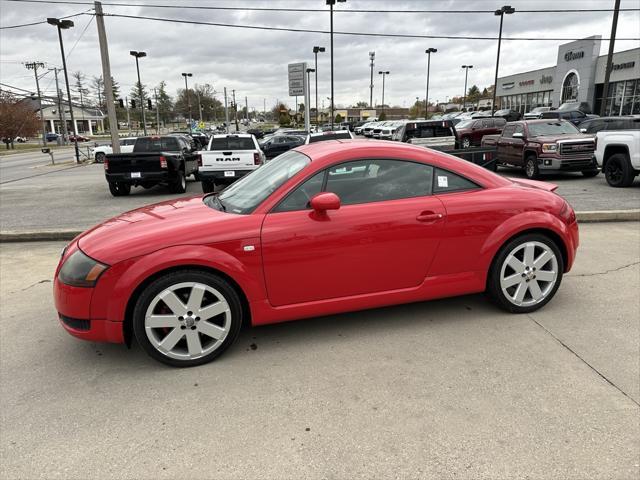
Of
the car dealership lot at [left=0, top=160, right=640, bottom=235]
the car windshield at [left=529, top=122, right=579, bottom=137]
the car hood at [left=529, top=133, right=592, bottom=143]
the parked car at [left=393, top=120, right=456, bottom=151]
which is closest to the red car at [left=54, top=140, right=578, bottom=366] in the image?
the car dealership lot at [left=0, top=160, right=640, bottom=235]

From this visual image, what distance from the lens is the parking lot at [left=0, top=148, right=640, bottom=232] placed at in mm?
9008

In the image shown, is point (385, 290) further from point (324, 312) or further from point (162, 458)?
point (162, 458)

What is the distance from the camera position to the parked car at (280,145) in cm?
2241

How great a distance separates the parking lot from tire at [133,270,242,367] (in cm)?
542

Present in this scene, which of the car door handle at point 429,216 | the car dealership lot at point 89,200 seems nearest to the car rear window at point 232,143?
the car dealership lot at point 89,200

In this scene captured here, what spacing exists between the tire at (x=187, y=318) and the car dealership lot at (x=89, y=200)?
5.33m

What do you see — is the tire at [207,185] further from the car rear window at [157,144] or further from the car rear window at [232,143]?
the car rear window at [157,144]

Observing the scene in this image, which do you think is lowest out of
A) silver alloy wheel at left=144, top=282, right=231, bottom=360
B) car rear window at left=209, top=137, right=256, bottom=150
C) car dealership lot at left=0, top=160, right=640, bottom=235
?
car dealership lot at left=0, top=160, right=640, bottom=235

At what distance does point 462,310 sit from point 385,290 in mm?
949

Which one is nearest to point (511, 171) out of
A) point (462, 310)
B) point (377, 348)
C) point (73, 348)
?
point (462, 310)

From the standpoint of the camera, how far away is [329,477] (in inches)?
91.7

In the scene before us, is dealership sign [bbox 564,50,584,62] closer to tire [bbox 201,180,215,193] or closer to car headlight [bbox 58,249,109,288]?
tire [bbox 201,180,215,193]

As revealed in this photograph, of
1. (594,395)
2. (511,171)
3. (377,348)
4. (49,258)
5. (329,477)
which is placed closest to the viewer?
(329,477)

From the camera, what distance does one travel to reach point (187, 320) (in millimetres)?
3297
